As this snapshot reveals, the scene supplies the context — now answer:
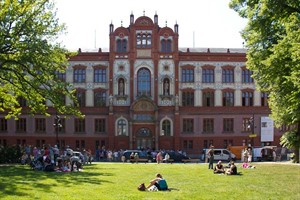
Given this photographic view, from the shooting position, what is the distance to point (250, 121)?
63156 millimetres

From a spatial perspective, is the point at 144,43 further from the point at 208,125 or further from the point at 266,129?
the point at 266,129

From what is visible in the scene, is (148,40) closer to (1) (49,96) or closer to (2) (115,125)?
(2) (115,125)

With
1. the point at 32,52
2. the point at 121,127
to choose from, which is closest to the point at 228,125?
the point at 121,127

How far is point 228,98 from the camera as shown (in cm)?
6744

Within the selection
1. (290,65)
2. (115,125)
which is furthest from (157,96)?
(290,65)

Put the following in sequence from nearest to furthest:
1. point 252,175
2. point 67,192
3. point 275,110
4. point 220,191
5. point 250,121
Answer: point 67,192
point 220,191
point 252,175
point 275,110
point 250,121

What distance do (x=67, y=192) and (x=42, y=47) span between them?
17405mm

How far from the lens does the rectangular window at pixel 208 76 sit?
221 ft

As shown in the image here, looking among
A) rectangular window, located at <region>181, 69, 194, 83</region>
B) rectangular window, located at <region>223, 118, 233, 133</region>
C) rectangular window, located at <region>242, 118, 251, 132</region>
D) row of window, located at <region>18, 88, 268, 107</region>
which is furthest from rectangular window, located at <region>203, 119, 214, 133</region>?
rectangular window, located at <region>181, 69, 194, 83</region>

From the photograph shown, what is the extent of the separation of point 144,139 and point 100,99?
8497mm

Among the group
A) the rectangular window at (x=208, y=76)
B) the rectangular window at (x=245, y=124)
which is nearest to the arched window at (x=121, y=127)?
the rectangular window at (x=208, y=76)

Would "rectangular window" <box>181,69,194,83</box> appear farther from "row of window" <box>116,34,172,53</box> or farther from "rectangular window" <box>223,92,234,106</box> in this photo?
"rectangular window" <box>223,92,234,106</box>

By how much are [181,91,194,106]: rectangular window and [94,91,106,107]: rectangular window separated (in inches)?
445

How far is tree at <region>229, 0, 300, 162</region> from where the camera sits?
24938 millimetres
